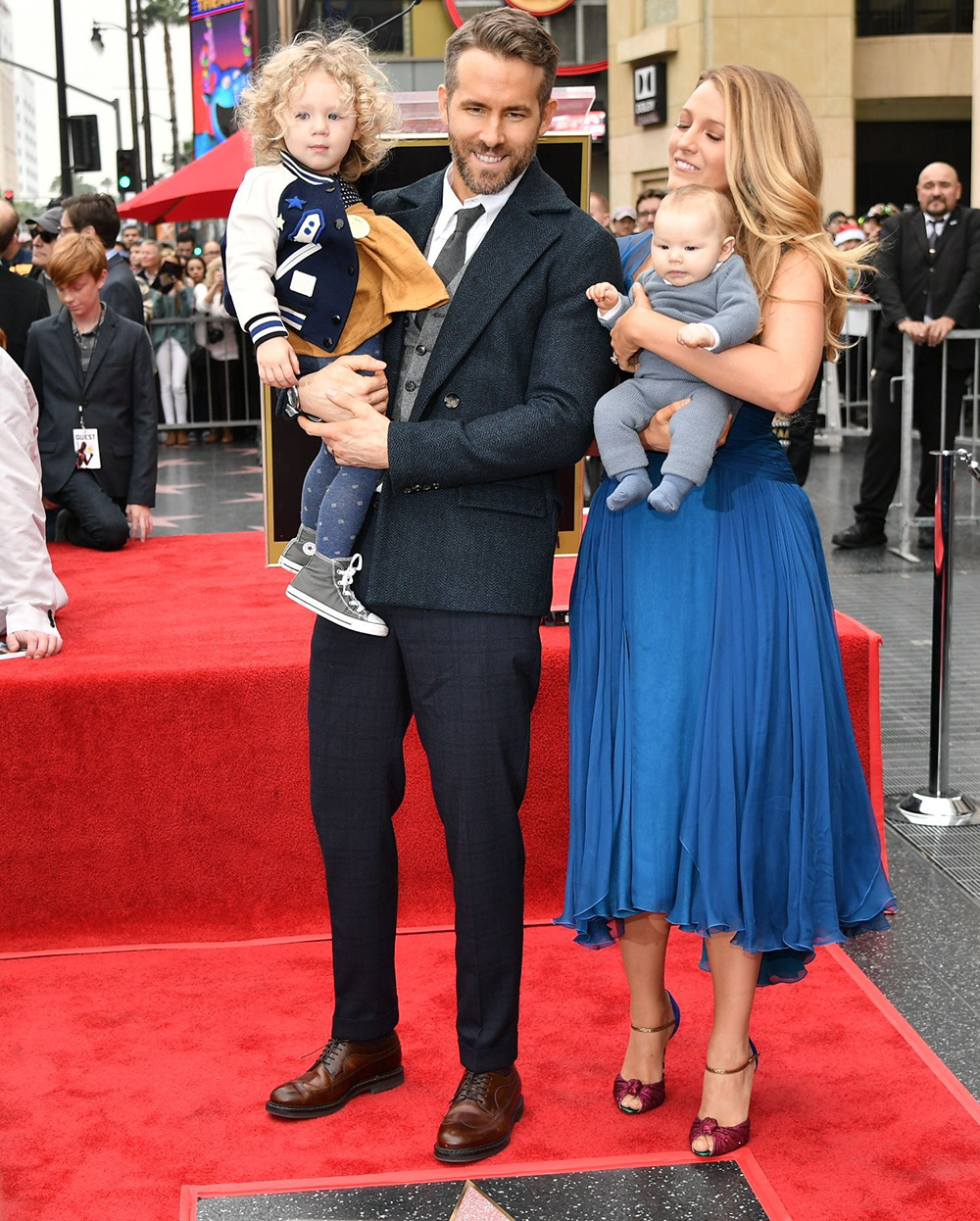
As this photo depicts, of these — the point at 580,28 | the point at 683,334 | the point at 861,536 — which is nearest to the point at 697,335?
the point at 683,334

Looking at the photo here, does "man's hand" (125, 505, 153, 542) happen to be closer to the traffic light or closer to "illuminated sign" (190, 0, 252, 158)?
"illuminated sign" (190, 0, 252, 158)

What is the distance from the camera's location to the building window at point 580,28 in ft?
109

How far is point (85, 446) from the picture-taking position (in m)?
6.73

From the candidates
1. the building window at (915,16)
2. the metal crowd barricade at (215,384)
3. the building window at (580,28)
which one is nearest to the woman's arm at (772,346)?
the metal crowd barricade at (215,384)

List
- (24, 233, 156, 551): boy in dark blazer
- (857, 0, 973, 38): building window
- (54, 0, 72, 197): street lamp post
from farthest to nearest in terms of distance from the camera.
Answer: (54, 0, 72, 197): street lamp post
(857, 0, 973, 38): building window
(24, 233, 156, 551): boy in dark blazer

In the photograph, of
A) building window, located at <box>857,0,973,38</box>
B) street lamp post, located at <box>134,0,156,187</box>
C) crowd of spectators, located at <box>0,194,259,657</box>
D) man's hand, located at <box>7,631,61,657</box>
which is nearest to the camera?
man's hand, located at <box>7,631,61,657</box>

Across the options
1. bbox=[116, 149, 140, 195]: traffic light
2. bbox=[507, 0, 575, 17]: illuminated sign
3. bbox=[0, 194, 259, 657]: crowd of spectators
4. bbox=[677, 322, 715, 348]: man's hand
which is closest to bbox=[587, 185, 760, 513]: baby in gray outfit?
bbox=[677, 322, 715, 348]: man's hand

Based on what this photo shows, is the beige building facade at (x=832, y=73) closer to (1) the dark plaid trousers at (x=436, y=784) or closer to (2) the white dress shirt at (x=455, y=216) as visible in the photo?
(2) the white dress shirt at (x=455, y=216)

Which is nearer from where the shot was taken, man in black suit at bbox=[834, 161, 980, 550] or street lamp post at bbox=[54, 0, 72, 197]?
man in black suit at bbox=[834, 161, 980, 550]

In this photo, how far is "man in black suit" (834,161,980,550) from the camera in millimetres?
9672

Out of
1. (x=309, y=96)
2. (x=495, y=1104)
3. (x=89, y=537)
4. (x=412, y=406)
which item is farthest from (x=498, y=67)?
(x=89, y=537)

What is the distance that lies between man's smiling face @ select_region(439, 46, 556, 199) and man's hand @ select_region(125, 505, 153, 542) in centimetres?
404

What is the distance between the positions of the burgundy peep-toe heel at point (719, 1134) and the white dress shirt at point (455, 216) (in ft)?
5.65

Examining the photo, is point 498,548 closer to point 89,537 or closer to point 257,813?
point 257,813
